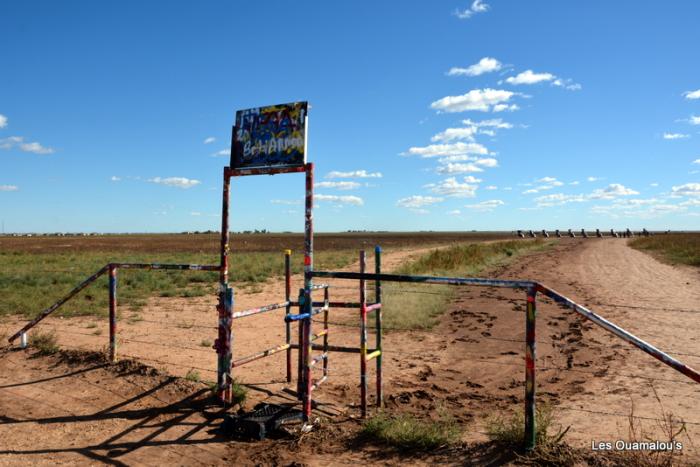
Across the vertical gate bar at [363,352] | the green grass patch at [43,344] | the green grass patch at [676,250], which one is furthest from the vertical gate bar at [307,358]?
the green grass patch at [676,250]

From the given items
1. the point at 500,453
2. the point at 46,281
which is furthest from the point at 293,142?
the point at 46,281

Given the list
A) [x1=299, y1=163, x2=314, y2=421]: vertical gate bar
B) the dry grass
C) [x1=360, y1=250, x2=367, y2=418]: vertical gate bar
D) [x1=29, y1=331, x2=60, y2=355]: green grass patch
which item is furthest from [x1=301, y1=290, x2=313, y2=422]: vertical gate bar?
[x1=29, y1=331, x2=60, y2=355]: green grass patch

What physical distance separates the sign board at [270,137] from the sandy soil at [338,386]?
2795 mm

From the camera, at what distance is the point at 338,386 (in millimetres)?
6770

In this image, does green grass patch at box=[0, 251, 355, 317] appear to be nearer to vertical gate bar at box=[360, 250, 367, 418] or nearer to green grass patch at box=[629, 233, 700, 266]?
vertical gate bar at box=[360, 250, 367, 418]

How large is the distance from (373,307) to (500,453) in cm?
201

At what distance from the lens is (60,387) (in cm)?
639

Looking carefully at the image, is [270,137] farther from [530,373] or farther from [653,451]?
[653,451]

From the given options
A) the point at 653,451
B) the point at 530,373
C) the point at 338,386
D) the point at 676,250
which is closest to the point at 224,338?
the point at 338,386

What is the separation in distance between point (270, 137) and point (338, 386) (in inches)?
134

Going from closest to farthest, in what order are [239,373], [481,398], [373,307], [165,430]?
1. [165,430]
2. [373,307]
3. [481,398]
4. [239,373]

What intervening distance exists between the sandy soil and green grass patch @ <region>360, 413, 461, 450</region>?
0.17 meters

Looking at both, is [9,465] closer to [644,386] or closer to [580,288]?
[644,386]

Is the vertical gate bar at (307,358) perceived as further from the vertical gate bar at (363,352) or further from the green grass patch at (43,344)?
the green grass patch at (43,344)
